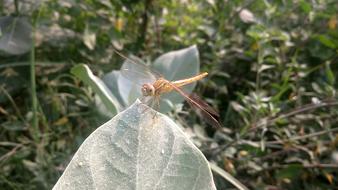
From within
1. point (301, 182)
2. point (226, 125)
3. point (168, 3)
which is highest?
point (168, 3)

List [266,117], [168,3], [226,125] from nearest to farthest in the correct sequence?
1. [266,117]
2. [226,125]
3. [168,3]

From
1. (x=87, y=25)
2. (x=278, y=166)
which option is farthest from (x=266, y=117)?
(x=87, y=25)

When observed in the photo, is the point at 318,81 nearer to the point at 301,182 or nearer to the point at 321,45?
the point at 321,45

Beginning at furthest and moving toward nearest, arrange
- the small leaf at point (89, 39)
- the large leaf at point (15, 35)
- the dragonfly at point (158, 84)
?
the small leaf at point (89, 39)
the large leaf at point (15, 35)
the dragonfly at point (158, 84)

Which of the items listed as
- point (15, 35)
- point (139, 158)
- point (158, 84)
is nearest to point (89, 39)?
point (15, 35)

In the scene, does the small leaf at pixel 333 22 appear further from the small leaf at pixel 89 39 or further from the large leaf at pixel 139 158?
the large leaf at pixel 139 158

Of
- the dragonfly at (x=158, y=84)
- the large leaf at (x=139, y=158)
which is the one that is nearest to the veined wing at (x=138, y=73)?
the dragonfly at (x=158, y=84)

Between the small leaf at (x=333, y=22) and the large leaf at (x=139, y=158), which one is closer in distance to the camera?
the large leaf at (x=139, y=158)

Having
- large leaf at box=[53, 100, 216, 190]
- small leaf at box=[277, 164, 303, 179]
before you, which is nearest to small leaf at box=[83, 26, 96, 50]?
small leaf at box=[277, 164, 303, 179]
